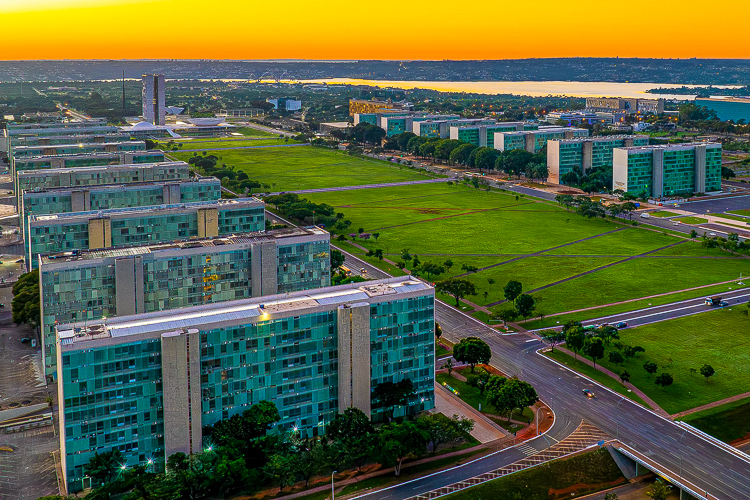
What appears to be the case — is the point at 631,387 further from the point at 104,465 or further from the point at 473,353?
the point at 104,465

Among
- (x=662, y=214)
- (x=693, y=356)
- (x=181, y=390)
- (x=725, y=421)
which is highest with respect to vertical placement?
(x=662, y=214)

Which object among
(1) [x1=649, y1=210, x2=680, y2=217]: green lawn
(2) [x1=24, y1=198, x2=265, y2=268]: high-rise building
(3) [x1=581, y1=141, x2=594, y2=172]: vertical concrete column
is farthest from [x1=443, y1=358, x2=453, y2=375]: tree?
(3) [x1=581, y1=141, x2=594, y2=172]: vertical concrete column

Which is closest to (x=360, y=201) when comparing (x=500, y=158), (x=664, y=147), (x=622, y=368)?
(x=500, y=158)

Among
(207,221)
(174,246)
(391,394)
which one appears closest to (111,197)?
(207,221)

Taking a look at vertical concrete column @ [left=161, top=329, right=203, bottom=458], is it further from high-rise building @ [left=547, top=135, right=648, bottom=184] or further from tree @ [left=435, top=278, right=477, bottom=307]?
high-rise building @ [left=547, top=135, right=648, bottom=184]

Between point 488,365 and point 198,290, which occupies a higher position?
point 198,290

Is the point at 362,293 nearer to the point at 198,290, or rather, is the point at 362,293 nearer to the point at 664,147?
the point at 198,290
